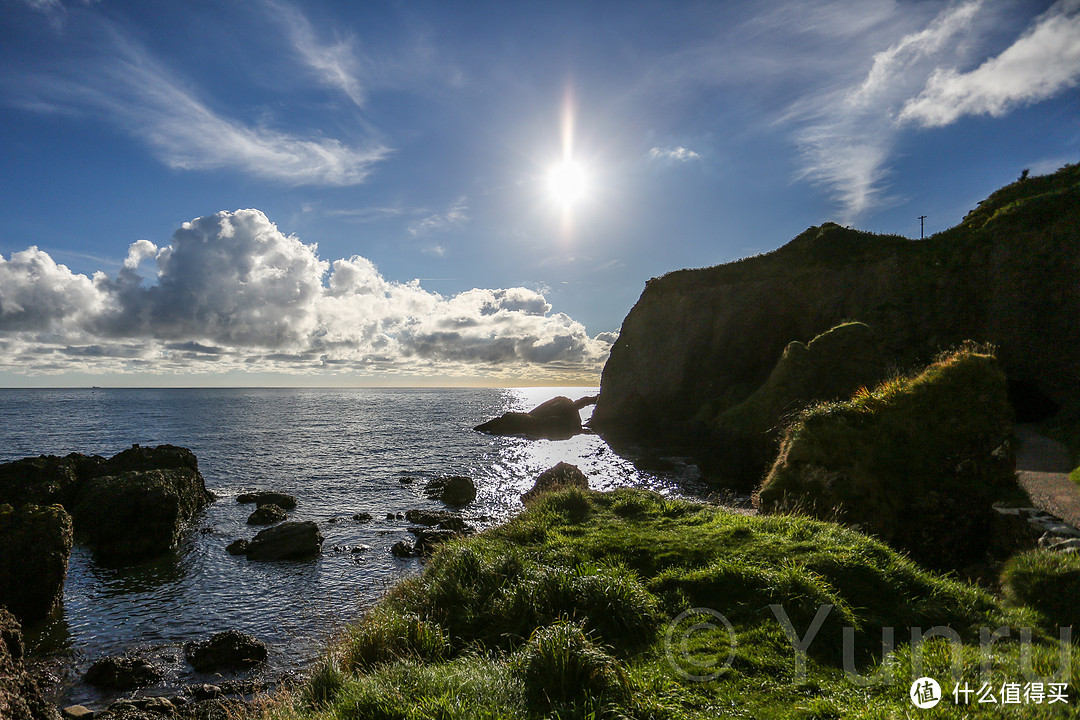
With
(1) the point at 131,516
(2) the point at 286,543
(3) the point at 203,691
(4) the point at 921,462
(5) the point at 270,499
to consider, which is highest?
(4) the point at 921,462

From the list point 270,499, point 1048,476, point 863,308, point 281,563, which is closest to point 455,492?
point 270,499

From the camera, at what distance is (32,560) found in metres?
14.8

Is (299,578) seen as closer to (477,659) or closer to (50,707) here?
(50,707)

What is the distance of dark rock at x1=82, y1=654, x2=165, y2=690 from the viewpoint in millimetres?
11789

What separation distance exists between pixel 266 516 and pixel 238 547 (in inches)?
184

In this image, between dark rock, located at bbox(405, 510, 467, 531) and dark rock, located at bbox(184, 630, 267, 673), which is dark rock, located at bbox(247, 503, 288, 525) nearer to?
dark rock, located at bbox(405, 510, 467, 531)

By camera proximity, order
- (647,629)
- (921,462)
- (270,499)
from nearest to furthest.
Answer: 1. (647,629)
2. (921,462)
3. (270,499)

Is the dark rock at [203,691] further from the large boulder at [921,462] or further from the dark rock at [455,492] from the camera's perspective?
the dark rock at [455,492]

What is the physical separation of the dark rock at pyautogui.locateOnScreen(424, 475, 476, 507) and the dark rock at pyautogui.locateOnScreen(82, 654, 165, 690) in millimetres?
18725

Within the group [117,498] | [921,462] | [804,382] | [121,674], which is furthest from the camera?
[804,382]

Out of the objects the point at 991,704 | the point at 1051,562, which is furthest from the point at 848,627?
the point at 1051,562

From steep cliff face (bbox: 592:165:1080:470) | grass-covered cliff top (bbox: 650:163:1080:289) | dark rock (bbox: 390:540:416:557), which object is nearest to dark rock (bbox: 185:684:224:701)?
dark rock (bbox: 390:540:416:557)

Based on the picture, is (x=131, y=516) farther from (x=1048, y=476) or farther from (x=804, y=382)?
(x=1048, y=476)

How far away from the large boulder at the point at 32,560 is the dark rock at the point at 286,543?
252 inches
